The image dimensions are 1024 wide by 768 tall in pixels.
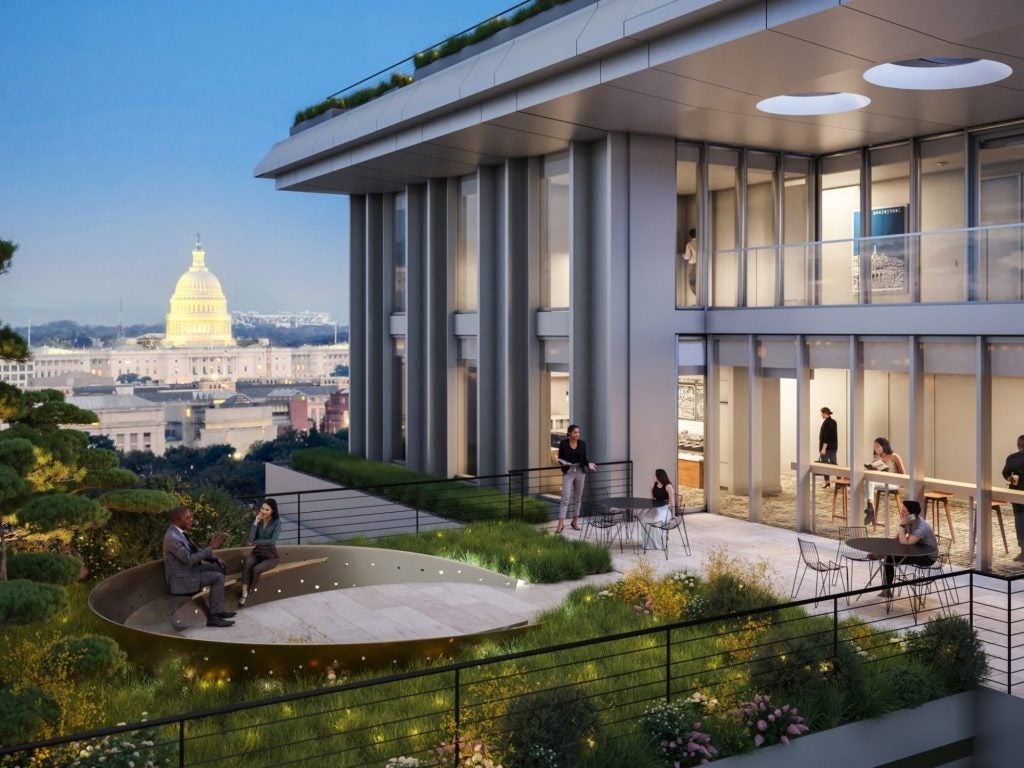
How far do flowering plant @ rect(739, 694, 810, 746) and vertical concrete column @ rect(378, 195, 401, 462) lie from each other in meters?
17.3

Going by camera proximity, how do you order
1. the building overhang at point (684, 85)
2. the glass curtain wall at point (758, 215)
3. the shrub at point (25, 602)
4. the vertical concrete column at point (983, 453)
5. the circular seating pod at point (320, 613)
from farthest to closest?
the glass curtain wall at point (758, 215) < the vertical concrete column at point (983, 453) < the building overhang at point (684, 85) < the circular seating pod at point (320, 613) < the shrub at point (25, 602)

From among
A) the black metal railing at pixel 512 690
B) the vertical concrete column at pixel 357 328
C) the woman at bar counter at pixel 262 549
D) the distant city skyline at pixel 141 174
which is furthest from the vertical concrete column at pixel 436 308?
the distant city skyline at pixel 141 174

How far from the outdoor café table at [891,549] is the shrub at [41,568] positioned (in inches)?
313

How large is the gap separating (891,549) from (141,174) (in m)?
80.3

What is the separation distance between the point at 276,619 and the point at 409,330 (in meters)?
12.9

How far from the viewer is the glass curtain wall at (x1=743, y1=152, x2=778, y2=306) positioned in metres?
17.8

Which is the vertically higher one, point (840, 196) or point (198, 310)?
point (198, 310)

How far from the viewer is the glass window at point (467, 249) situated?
21797mm

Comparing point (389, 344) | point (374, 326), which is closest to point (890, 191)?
point (389, 344)

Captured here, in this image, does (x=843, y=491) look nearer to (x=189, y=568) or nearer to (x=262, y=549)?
(x=262, y=549)

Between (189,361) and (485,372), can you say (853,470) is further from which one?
(189,361)

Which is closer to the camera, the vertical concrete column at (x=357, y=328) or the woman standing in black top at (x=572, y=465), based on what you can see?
the woman standing in black top at (x=572, y=465)

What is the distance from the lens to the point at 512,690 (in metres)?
8.53

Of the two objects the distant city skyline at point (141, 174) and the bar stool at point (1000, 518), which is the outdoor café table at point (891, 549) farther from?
the distant city skyline at point (141, 174)
